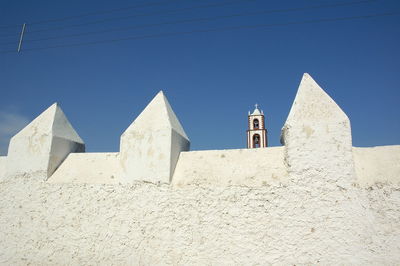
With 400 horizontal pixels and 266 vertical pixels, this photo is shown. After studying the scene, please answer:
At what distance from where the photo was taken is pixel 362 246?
494cm

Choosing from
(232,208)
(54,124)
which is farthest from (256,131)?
(232,208)

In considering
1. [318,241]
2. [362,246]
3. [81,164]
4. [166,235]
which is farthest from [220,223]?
[81,164]

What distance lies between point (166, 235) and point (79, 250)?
211 cm

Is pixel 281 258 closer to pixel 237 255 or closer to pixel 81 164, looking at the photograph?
pixel 237 255

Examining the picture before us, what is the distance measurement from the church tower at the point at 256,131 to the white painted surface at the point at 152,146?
30.8 metres

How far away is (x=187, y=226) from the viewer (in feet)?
19.0

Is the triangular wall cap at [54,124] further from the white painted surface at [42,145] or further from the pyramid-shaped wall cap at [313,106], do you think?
the pyramid-shaped wall cap at [313,106]

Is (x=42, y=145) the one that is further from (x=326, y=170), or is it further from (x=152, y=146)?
(x=326, y=170)

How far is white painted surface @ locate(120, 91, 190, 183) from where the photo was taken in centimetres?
643

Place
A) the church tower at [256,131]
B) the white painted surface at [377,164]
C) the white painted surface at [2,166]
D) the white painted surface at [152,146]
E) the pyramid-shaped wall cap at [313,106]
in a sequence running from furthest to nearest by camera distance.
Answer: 1. the church tower at [256,131]
2. the white painted surface at [2,166]
3. the white painted surface at [152,146]
4. the pyramid-shaped wall cap at [313,106]
5. the white painted surface at [377,164]

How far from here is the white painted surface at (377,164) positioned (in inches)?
206

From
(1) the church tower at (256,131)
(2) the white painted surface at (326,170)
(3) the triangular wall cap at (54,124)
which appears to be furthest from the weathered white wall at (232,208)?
(1) the church tower at (256,131)

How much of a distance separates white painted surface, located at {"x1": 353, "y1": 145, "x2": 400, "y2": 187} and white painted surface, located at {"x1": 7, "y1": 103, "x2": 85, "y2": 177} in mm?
7031

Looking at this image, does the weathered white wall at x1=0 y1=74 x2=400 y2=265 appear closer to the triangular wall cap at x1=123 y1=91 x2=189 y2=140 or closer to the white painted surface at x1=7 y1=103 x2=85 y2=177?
the triangular wall cap at x1=123 y1=91 x2=189 y2=140
